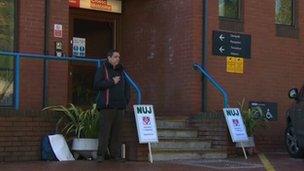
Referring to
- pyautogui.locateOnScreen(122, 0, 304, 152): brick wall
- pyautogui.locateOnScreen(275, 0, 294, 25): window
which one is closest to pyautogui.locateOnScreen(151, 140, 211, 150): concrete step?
pyautogui.locateOnScreen(122, 0, 304, 152): brick wall

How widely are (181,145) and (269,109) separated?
3.42 meters

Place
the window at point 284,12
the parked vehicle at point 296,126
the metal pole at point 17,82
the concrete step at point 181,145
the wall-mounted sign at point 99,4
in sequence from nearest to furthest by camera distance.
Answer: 1. the metal pole at point 17,82
2. the concrete step at point 181,145
3. the parked vehicle at point 296,126
4. the wall-mounted sign at point 99,4
5. the window at point 284,12

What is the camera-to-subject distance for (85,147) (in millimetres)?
11727

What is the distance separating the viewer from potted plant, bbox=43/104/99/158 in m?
11.7

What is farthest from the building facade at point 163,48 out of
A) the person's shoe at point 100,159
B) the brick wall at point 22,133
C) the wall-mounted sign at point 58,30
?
the person's shoe at point 100,159

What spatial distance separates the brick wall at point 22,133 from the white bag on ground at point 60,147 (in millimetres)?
267

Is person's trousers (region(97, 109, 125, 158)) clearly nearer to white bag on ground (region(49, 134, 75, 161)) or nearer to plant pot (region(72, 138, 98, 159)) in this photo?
plant pot (region(72, 138, 98, 159))

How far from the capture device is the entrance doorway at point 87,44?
15.3 meters

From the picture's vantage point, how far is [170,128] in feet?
43.3

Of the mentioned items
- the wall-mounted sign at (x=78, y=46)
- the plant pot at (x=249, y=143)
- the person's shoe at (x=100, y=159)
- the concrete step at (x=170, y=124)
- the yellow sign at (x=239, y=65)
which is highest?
the wall-mounted sign at (x=78, y=46)

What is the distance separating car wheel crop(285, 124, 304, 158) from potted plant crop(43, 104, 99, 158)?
4.01m

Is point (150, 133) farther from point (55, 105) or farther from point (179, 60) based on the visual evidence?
point (179, 60)

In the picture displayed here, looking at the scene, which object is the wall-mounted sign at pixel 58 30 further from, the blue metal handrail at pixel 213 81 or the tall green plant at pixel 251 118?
the tall green plant at pixel 251 118

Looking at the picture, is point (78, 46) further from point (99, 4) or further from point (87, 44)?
point (99, 4)
